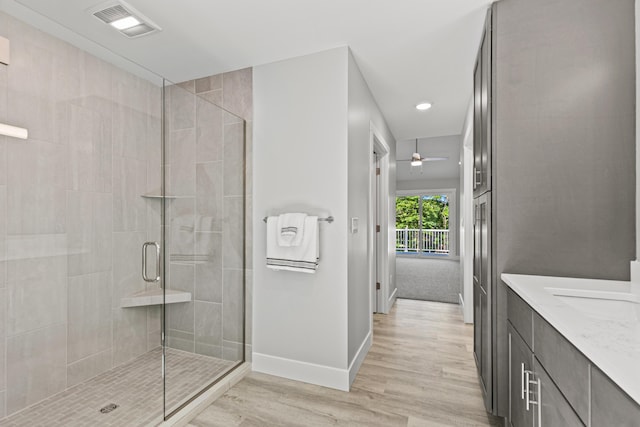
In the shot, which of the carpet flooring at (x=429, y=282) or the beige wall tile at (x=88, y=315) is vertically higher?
the beige wall tile at (x=88, y=315)

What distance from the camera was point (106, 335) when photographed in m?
2.13

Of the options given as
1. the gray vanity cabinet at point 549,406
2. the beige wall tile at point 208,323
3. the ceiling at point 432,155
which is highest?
the ceiling at point 432,155

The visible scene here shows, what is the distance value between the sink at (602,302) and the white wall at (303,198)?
130cm

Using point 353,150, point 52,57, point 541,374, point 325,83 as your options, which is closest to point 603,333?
point 541,374

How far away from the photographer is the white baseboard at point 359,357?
2.35m

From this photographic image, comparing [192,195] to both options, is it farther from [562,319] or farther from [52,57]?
[562,319]

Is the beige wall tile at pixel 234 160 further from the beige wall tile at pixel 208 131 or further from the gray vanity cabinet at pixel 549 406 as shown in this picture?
the gray vanity cabinet at pixel 549 406

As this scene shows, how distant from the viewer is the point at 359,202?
106 inches

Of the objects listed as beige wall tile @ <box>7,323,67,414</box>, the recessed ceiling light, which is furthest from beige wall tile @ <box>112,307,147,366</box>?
the recessed ceiling light

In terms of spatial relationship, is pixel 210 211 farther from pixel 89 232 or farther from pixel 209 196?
pixel 89 232

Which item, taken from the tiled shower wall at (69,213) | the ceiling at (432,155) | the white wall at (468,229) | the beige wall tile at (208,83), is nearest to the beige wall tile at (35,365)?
the tiled shower wall at (69,213)

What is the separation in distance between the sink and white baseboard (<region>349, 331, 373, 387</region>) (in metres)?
1.48

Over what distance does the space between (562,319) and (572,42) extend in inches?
57.1

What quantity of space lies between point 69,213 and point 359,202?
78.3 inches
